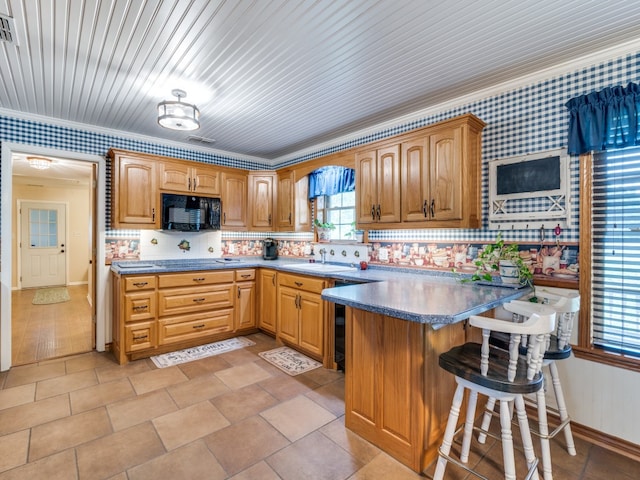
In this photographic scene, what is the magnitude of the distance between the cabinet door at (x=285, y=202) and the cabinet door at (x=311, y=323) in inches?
48.2

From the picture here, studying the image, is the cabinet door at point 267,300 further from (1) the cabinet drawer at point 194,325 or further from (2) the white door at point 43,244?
(2) the white door at point 43,244

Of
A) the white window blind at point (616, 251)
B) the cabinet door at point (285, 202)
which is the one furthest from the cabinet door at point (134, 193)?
the white window blind at point (616, 251)

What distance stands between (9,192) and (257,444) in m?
3.35

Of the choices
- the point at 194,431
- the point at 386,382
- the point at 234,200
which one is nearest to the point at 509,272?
the point at 386,382

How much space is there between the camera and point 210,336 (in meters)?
3.70

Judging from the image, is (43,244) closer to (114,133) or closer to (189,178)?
(114,133)

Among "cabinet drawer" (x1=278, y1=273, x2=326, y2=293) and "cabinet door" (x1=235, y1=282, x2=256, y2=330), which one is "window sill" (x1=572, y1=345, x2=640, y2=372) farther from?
"cabinet door" (x1=235, y1=282, x2=256, y2=330)

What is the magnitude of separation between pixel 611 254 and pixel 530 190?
2.11ft

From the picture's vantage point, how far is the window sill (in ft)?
6.43

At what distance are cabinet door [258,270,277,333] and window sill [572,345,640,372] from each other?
2769mm

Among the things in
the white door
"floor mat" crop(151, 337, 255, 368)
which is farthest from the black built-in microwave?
the white door

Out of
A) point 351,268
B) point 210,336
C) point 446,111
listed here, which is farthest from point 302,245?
point 446,111

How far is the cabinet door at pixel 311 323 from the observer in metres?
3.10

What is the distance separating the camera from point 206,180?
4.03m
